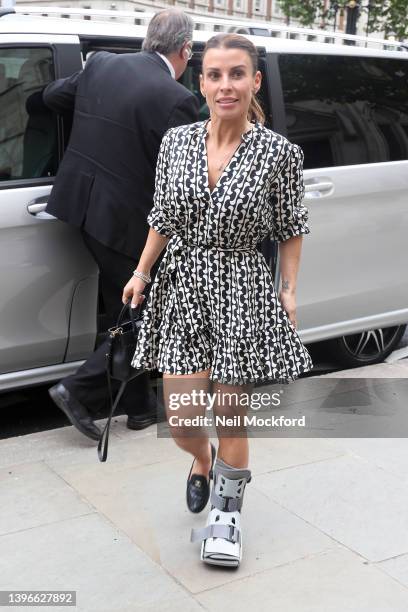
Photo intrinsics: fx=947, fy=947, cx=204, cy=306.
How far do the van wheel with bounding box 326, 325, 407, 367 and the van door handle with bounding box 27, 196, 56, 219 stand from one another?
7.22ft

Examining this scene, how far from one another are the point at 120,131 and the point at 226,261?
4.10 feet

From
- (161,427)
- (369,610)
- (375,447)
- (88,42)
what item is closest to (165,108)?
(88,42)

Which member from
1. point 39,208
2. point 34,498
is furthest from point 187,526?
point 39,208

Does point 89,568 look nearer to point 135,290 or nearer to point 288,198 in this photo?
point 135,290

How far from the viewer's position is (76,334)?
4.52 m

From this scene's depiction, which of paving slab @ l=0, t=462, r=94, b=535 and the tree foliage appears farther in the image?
the tree foliage

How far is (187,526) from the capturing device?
3.53m

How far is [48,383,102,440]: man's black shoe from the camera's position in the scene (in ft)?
14.2

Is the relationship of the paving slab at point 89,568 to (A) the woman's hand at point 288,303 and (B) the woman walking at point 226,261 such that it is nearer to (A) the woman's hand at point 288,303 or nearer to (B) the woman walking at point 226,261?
(B) the woman walking at point 226,261

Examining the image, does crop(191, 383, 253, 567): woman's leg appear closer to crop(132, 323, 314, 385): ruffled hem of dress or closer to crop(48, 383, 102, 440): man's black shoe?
crop(132, 323, 314, 385): ruffled hem of dress

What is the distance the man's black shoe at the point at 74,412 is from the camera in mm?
4320

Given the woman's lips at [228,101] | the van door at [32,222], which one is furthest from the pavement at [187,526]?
the woman's lips at [228,101]

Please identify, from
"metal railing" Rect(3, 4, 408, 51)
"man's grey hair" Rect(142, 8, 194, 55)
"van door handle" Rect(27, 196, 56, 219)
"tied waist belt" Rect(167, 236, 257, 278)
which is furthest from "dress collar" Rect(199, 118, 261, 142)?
"metal railing" Rect(3, 4, 408, 51)

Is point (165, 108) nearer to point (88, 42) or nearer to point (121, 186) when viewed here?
point (121, 186)
